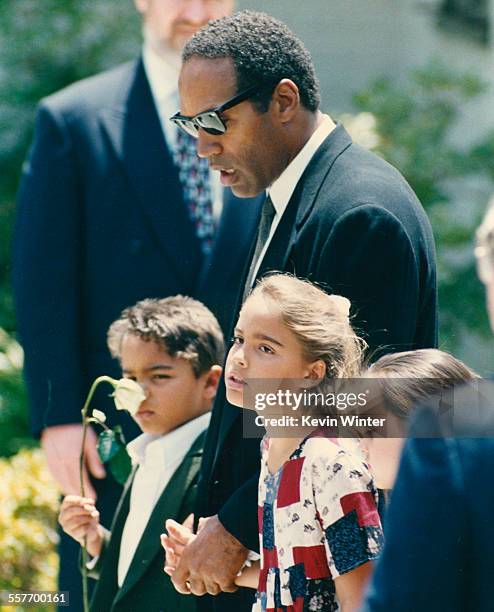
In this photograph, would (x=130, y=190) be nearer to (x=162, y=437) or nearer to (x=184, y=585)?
(x=162, y=437)

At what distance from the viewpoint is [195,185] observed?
12.5 ft

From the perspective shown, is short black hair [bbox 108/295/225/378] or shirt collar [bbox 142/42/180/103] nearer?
short black hair [bbox 108/295/225/378]

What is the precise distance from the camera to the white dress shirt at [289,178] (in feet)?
8.60

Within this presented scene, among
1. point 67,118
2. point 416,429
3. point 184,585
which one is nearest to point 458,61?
point 67,118

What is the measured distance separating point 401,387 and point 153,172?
1.77 m

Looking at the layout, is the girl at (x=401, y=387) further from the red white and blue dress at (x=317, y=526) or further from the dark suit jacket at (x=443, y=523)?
the dark suit jacket at (x=443, y=523)

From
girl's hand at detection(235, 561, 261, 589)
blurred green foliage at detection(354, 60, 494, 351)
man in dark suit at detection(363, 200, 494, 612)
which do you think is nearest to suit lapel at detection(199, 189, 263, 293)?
girl's hand at detection(235, 561, 261, 589)

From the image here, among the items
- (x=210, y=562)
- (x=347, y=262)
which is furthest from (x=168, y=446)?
(x=347, y=262)

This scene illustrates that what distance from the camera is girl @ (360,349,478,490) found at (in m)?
2.12

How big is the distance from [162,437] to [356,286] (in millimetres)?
688

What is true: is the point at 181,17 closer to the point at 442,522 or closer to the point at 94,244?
the point at 94,244

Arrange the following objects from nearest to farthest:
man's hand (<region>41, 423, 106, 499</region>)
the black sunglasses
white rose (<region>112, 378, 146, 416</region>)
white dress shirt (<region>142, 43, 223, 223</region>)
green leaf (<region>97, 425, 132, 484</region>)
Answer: the black sunglasses < white rose (<region>112, 378, 146, 416</region>) < green leaf (<region>97, 425, 132, 484</region>) < man's hand (<region>41, 423, 106, 499</region>) < white dress shirt (<region>142, 43, 223, 223</region>)

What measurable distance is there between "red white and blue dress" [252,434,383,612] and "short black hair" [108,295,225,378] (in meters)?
0.72

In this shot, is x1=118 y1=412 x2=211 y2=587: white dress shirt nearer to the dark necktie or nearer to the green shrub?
the dark necktie
